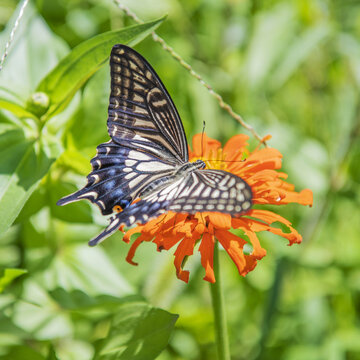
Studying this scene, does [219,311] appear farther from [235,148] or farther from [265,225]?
[235,148]

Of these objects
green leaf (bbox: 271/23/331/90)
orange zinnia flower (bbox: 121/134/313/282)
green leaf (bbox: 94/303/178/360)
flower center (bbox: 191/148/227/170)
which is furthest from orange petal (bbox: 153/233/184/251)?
green leaf (bbox: 271/23/331/90)

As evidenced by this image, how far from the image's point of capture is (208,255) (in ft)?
2.13

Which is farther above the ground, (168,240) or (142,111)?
(142,111)

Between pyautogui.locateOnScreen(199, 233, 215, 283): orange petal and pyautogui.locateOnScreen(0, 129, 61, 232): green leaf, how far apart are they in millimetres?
274


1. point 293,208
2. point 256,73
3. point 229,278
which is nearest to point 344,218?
point 293,208

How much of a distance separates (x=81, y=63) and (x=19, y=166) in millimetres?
201

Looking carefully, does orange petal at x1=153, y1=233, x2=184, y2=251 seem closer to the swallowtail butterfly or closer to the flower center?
the swallowtail butterfly

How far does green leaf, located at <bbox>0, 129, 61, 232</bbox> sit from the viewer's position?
0.71 meters

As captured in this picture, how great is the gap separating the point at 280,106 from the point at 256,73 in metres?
0.30

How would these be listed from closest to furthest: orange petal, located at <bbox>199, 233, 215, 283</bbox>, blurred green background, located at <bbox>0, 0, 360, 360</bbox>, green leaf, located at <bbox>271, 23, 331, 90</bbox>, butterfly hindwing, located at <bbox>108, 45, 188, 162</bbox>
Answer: orange petal, located at <bbox>199, 233, 215, 283</bbox> → butterfly hindwing, located at <bbox>108, 45, 188, 162</bbox> → blurred green background, located at <bbox>0, 0, 360, 360</bbox> → green leaf, located at <bbox>271, 23, 331, 90</bbox>

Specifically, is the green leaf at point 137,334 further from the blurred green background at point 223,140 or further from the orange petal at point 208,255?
the orange petal at point 208,255

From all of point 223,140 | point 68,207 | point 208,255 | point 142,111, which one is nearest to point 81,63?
point 142,111

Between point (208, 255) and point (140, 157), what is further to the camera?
point (140, 157)

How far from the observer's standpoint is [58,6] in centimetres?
136
